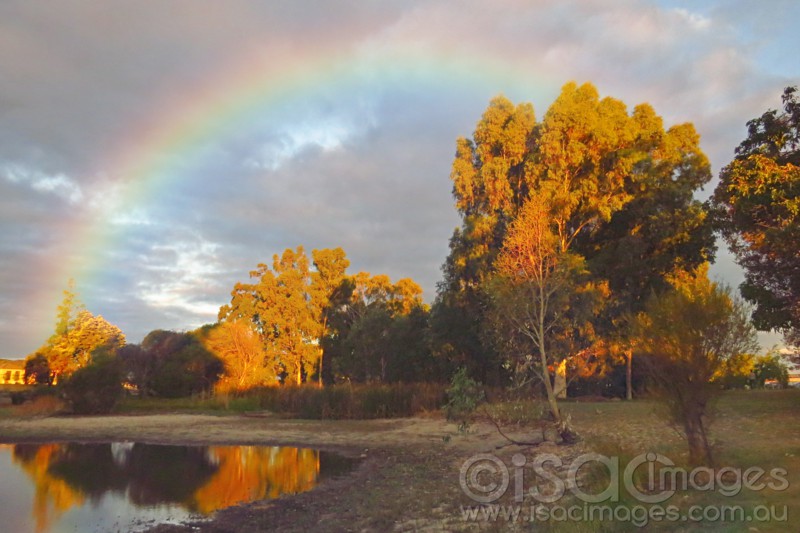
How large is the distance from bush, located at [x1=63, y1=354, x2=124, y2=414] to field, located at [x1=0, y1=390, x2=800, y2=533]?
6.21 m

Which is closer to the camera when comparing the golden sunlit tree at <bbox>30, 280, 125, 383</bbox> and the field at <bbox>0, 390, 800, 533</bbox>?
the field at <bbox>0, 390, 800, 533</bbox>

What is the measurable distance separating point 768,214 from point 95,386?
35539mm

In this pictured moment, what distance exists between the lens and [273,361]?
Result: 55.5 meters

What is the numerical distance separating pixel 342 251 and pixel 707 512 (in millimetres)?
55814

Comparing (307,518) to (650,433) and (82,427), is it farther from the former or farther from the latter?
(82,427)

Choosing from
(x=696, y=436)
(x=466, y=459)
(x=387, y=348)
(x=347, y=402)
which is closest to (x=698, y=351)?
(x=696, y=436)

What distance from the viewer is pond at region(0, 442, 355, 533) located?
11453mm

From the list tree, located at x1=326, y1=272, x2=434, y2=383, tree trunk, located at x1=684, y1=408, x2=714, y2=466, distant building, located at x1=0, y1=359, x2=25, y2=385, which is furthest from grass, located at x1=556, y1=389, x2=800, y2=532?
distant building, located at x1=0, y1=359, x2=25, y2=385

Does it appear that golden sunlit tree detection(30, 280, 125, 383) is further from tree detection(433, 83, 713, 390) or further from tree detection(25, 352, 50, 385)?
tree detection(433, 83, 713, 390)

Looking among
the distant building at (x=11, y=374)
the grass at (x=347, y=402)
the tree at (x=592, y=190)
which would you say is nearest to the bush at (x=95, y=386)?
the grass at (x=347, y=402)

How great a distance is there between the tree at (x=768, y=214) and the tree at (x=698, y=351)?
7417 millimetres

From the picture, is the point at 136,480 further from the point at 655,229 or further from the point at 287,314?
the point at 287,314

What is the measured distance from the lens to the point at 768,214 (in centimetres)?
1565

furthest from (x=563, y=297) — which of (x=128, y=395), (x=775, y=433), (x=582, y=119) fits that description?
(x=128, y=395)
